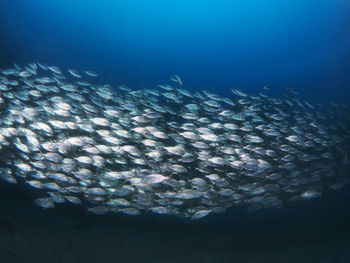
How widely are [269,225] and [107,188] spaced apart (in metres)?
8.61

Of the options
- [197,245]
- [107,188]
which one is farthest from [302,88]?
[107,188]

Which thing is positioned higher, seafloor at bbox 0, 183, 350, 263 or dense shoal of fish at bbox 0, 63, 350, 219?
dense shoal of fish at bbox 0, 63, 350, 219

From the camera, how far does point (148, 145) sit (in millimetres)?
8844

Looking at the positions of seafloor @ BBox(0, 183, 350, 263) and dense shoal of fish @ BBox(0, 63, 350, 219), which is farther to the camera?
seafloor @ BBox(0, 183, 350, 263)

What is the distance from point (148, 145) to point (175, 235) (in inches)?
221

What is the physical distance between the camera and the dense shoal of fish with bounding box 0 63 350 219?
843 centimetres

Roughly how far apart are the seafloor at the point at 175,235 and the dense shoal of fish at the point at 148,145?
1119mm

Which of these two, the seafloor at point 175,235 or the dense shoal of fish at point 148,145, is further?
the seafloor at point 175,235

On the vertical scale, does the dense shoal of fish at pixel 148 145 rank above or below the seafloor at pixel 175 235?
above

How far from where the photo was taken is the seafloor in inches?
404

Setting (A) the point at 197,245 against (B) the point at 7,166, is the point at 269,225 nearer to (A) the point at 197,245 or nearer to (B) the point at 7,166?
(A) the point at 197,245

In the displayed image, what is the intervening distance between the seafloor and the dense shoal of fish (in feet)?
3.67

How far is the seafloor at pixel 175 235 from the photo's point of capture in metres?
10.2

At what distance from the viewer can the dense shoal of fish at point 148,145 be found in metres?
8.43
